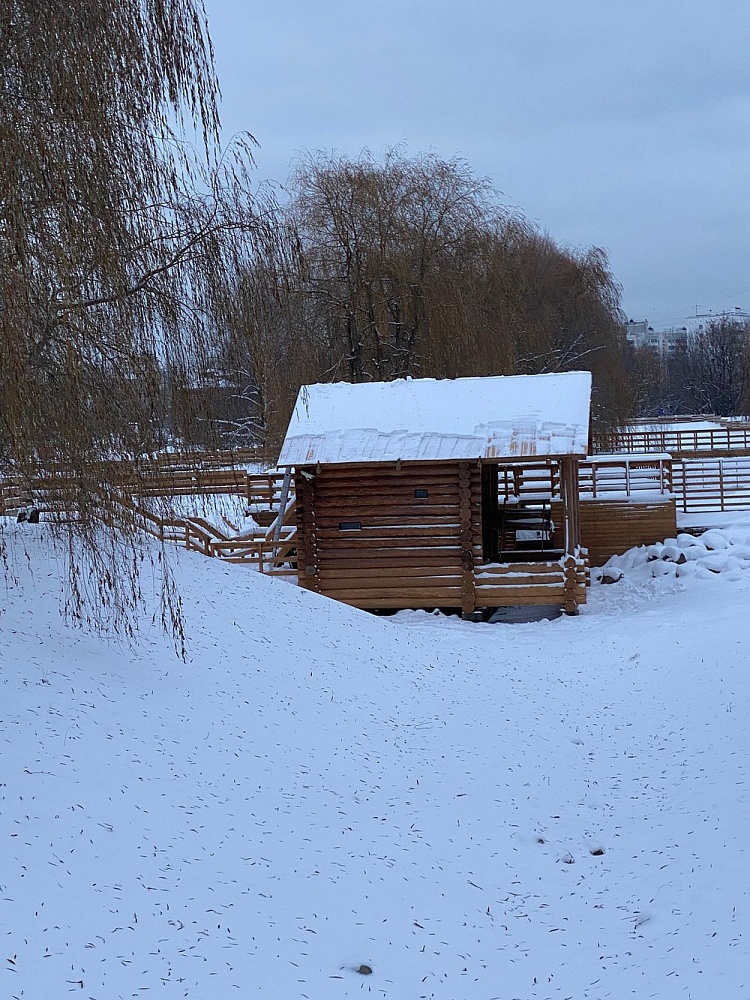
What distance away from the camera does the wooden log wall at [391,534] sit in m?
16.0

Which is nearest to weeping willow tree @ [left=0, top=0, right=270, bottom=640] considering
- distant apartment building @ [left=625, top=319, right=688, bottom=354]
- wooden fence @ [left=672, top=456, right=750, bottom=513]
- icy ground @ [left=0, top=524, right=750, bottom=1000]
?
icy ground @ [left=0, top=524, right=750, bottom=1000]

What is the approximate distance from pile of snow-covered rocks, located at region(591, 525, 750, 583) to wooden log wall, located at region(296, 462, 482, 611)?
368 cm

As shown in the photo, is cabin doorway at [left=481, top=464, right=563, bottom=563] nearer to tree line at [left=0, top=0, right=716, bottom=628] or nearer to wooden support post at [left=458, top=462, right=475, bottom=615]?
wooden support post at [left=458, top=462, right=475, bottom=615]

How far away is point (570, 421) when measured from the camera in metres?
15.9

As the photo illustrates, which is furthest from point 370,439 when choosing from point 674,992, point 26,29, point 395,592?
point 674,992

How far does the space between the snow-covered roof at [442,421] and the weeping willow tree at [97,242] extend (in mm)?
8259

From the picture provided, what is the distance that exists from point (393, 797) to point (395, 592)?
935 cm

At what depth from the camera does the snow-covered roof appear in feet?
50.9

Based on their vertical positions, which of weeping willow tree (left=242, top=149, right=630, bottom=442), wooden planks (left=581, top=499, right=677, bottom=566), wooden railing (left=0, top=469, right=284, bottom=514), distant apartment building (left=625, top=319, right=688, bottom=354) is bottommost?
wooden planks (left=581, top=499, right=677, bottom=566)

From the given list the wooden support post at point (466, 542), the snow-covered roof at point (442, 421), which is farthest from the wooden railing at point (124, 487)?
the wooden support post at point (466, 542)

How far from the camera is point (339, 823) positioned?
6.37 meters

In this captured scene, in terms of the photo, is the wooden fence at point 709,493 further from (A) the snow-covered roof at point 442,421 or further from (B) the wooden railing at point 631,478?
(A) the snow-covered roof at point 442,421

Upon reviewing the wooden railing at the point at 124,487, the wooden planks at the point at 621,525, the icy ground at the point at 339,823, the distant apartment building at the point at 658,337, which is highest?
the distant apartment building at the point at 658,337

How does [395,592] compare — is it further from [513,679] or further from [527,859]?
[527,859]
